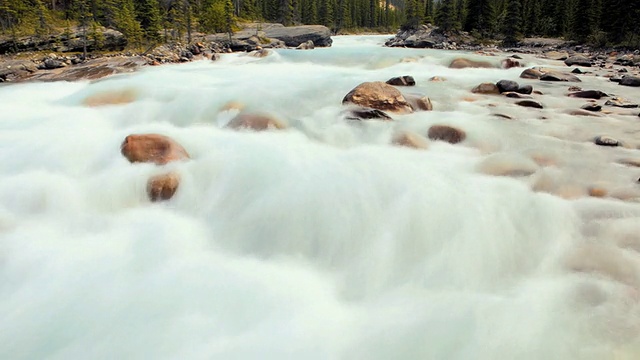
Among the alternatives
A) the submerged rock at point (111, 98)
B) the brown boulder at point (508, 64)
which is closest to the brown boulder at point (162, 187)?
the submerged rock at point (111, 98)

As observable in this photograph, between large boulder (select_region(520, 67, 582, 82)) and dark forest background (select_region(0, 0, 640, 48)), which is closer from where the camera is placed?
large boulder (select_region(520, 67, 582, 82))

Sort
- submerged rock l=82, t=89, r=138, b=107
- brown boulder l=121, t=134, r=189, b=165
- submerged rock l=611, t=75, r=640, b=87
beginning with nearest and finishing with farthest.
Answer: brown boulder l=121, t=134, r=189, b=165, submerged rock l=82, t=89, r=138, b=107, submerged rock l=611, t=75, r=640, b=87

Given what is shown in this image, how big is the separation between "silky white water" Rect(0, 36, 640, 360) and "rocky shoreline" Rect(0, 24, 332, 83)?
11.8 m

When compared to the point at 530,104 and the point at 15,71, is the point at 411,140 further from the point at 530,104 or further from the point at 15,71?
the point at 15,71

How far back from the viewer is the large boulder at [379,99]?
8141mm

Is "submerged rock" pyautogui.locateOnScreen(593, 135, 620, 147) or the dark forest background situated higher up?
the dark forest background

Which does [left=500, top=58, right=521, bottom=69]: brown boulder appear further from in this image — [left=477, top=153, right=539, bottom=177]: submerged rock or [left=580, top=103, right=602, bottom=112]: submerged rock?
[left=477, top=153, right=539, bottom=177]: submerged rock

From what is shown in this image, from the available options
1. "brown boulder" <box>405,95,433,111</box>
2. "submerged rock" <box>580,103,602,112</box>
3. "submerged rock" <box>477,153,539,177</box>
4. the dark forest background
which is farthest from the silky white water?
the dark forest background

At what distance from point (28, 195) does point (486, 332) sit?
573cm

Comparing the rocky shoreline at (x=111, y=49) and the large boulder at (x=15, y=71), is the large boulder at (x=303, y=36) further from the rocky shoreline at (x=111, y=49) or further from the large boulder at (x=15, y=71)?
the large boulder at (x=15, y=71)

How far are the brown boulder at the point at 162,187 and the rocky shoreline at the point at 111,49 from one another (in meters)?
12.2

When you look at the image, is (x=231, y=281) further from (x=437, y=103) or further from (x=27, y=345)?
(x=437, y=103)

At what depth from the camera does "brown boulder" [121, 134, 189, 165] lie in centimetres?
546

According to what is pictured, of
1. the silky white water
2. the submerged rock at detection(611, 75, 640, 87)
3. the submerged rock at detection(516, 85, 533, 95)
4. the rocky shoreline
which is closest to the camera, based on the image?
the silky white water
